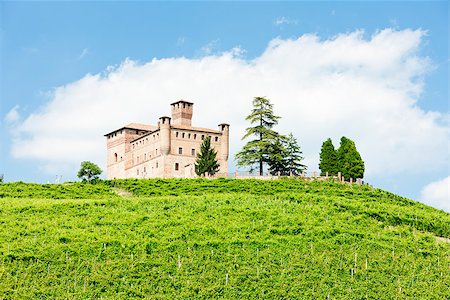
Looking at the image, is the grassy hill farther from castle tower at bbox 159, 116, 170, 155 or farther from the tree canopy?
castle tower at bbox 159, 116, 170, 155

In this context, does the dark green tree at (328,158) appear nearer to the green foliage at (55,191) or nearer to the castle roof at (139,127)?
the green foliage at (55,191)

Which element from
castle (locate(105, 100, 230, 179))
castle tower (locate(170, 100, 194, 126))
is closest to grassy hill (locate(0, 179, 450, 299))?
castle (locate(105, 100, 230, 179))

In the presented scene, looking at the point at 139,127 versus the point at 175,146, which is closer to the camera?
the point at 175,146

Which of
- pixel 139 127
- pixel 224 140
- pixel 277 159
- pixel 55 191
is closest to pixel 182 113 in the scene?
pixel 224 140

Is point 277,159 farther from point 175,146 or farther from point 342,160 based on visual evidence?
point 175,146

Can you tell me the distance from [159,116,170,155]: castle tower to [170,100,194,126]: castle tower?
361 centimetres

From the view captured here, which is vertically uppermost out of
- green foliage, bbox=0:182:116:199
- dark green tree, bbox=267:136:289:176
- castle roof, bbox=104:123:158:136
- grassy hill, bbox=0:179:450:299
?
castle roof, bbox=104:123:158:136

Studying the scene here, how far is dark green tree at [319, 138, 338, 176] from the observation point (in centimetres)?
6800

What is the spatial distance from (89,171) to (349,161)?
2532 centimetres

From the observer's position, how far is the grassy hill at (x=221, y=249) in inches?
1149

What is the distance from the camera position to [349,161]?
67312mm

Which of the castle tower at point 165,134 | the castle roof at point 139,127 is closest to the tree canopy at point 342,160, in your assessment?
the castle tower at point 165,134

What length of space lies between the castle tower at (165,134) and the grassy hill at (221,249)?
34001mm

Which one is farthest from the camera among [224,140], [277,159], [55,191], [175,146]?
[224,140]
